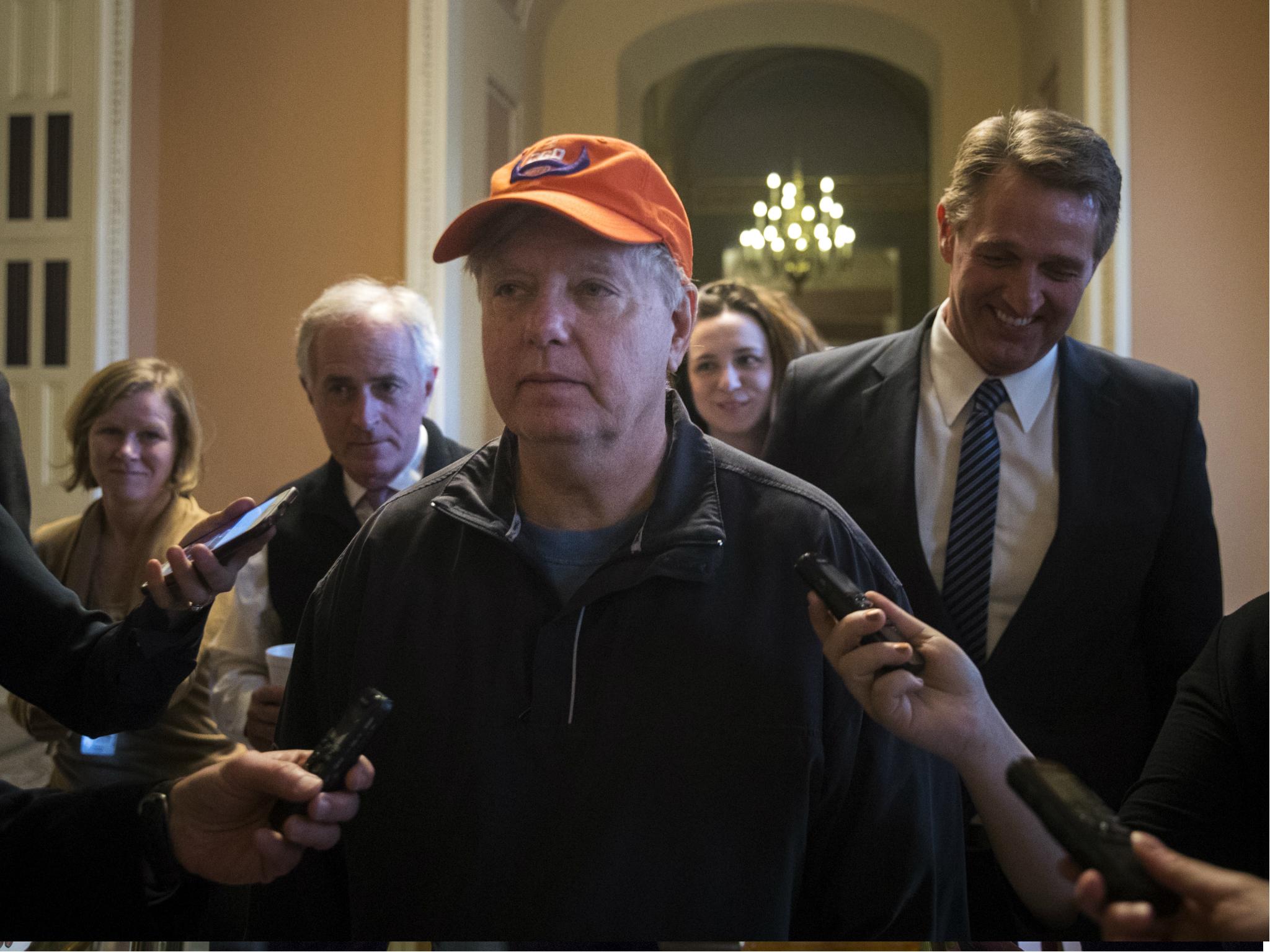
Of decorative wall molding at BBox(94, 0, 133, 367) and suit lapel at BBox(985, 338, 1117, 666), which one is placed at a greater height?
decorative wall molding at BBox(94, 0, 133, 367)

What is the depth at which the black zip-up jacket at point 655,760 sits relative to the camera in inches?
35.6

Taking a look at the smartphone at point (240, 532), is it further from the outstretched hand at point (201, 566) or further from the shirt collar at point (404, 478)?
the shirt collar at point (404, 478)

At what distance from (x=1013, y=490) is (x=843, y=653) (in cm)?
37

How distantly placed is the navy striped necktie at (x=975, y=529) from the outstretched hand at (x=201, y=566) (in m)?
0.65

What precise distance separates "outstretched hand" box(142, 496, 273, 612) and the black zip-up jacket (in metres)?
0.13

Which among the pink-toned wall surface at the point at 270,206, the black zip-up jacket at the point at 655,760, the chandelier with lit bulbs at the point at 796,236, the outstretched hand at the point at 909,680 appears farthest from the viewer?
the chandelier with lit bulbs at the point at 796,236

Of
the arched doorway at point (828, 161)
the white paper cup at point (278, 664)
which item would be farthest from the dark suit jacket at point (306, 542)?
the arched doorway at point (828, 161)

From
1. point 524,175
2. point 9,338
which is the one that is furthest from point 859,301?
point 524,175

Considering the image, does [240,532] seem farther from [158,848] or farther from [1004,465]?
[1004,465]

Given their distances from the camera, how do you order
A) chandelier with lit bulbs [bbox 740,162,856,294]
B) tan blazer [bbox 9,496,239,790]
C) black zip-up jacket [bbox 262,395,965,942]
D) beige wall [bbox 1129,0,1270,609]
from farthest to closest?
chandelier with lit bulbs [bbox 740,162,856,294], beige wall [bbox 1129,0,1270,609], tan blazer [bbox 9,496,239,790], black zip-up jacket [bbox 262,395,965,942]

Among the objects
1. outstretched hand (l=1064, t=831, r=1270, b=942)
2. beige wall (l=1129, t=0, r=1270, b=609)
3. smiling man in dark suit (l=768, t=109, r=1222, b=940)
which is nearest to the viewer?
outstretched hand (l=1064, t=831, r=1270, b=942)

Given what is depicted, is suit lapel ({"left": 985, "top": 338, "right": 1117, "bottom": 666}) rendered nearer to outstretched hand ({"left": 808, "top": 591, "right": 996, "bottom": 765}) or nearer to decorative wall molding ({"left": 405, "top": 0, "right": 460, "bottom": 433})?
outstretched hand ({"left": 808, "top": 591, "right": 996, "bottom": 765})

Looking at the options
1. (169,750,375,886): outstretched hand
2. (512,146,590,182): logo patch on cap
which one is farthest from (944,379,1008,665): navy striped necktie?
(169,750,375,886): outstretched hand

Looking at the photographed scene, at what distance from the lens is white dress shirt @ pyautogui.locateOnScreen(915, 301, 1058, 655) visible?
107 cm
